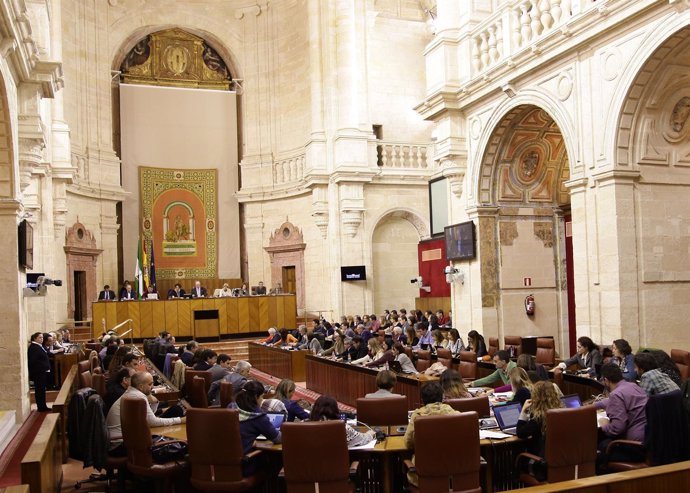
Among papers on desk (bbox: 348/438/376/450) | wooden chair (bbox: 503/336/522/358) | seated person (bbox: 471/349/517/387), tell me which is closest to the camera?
papers on desk (bbox: 348/438/376/450)

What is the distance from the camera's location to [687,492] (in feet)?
10.0

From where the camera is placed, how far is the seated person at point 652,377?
16.2ft

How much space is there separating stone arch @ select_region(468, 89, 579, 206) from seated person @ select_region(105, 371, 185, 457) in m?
6.41

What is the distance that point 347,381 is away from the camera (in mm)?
10508

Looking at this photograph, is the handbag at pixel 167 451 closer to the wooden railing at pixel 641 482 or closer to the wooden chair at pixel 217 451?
the wooden chair at pixel 217 451

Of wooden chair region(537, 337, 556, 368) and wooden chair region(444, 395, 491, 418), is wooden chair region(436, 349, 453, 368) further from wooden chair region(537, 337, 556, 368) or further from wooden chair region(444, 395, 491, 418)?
wooden chair region(444, 395, 491, 418)

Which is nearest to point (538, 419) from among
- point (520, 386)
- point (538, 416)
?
point (538, 416)

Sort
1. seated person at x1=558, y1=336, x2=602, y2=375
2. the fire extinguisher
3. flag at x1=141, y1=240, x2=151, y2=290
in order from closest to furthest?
seated person at x1=558, y1=336, x2=602, y2=375, the fire extinguisher, flag at x1=141, y1=240, x2=151, y2=290

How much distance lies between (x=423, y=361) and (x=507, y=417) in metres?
4.66

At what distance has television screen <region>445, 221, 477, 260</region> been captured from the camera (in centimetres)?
1220

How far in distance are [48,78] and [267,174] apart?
12.4 meters

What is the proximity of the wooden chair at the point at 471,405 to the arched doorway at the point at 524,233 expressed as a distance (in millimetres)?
6646

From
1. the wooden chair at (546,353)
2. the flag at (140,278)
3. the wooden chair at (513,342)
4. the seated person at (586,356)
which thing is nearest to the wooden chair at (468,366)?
the seated person at (586,356)

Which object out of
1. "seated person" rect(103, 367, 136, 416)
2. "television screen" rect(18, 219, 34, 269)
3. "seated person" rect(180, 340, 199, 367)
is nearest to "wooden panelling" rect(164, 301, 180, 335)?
"seated person" rect(180, 340, 199, 367)
